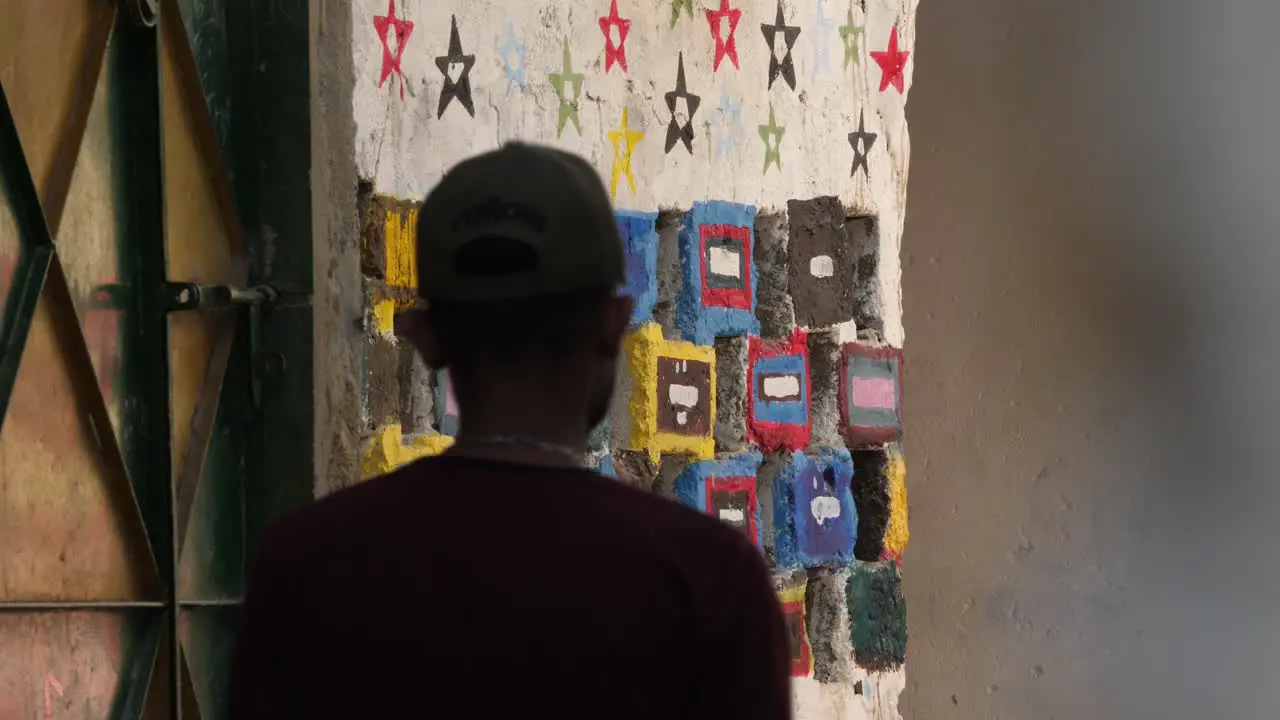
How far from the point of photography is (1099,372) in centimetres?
357

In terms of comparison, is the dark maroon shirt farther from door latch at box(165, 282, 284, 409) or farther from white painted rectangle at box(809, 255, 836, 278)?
Result: white painted rectangle at box(809, 255, 836, 278)

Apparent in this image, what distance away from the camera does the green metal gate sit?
4.69 feet

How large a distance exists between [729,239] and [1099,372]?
164 cm

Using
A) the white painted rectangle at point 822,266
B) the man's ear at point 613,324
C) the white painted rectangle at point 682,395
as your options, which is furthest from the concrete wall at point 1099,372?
the man's ear at point 613,324

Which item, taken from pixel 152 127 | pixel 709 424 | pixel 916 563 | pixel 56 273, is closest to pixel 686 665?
pixel 56 273

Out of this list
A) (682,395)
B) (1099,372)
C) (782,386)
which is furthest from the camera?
(1099,372)

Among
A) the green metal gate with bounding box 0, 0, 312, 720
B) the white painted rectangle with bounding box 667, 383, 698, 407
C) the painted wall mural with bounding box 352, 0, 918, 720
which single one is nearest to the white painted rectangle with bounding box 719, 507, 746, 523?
the painted wall mural with bounding box 352, 0, 918, 720

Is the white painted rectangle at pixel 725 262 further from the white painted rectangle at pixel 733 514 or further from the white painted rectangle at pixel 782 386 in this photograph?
the white painted rectangle at pixel 733 514

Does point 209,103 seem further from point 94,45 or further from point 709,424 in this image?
point 709,424

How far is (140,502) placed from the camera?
A: 5.23ft

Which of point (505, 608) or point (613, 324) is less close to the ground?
point (613, 324)

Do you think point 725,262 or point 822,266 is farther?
point 822,266

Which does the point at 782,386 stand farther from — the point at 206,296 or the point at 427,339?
the point at 427,339

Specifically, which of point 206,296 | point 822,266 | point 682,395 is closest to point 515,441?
point 206,296
